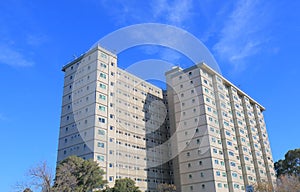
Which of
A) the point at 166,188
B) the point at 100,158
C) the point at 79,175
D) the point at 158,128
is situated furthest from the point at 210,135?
the point at 79,175

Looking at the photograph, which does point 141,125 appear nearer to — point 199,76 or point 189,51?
point 199,76

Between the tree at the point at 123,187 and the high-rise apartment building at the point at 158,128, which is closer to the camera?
the tree at the point at 123,187

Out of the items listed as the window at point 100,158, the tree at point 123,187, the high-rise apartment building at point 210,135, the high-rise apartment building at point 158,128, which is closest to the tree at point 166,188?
the high-rise apartment building at point 158,128

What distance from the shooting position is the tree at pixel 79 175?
113 ft

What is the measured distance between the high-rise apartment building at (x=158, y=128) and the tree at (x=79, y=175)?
6155 mm

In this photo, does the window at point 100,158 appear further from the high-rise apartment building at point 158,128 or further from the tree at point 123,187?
the tree at point 123,187

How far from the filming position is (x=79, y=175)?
37.9 m

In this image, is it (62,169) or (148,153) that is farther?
(148,153)

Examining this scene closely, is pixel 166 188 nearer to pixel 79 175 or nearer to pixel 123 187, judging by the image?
pixel 123 187

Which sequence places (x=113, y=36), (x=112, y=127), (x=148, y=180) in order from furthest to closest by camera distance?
(x=148, y=180) < (x=112, y=127) < (x=113, y=36)

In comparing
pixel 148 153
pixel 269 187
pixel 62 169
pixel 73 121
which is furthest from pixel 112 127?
pixel 269 187

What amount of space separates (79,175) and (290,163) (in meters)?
56.7

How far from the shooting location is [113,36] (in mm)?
32594

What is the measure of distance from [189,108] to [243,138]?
1701 centimetres
